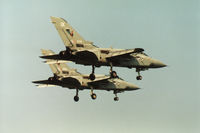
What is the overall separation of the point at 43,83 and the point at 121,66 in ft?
47.0

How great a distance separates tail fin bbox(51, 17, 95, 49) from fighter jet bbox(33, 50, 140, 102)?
13565 millimetres

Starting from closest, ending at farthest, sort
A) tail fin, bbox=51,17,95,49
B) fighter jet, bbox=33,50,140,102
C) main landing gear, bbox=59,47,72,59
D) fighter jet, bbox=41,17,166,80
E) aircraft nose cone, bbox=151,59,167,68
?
main landing gear, bbox=59,47,72,59, fighter jet, bbox=41,17,166,80, tail fin, bbox=51,17,95,49, aircraft nose cone, bbox=151,59,167,68, fighter jet, bbox=33,50,140,102

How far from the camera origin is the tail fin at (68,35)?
5703cm

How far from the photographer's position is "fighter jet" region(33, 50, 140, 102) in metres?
72.2

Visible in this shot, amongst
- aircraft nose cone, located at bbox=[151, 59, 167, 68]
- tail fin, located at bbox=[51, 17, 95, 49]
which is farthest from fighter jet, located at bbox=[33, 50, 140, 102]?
tail fin, located at bbox=[51, 17, 95, 49]

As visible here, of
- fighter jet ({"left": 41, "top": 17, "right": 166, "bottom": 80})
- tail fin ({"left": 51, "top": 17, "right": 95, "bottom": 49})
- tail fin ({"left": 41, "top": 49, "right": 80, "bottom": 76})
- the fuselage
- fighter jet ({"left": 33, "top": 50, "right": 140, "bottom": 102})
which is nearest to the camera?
fighter jet ({"left": 41, "top": 17, "right": 166, "bottom": 80})

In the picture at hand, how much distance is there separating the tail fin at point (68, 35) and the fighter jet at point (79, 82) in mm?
13565

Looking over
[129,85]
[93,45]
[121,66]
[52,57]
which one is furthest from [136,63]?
[129,85]

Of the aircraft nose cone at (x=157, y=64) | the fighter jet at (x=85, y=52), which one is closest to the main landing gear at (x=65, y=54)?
the fighter jet at (x=85, y=52)

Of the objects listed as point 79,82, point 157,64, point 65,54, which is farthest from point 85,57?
point 79,82

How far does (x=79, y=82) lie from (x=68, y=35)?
17.2 m

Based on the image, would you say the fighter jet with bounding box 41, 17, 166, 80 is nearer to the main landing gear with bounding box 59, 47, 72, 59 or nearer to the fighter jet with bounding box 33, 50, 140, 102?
the main landing gear with bounding box 59, 47, 72, 59

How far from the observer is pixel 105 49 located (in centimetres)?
5931

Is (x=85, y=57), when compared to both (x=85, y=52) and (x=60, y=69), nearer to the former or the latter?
(x=85, y=52)
